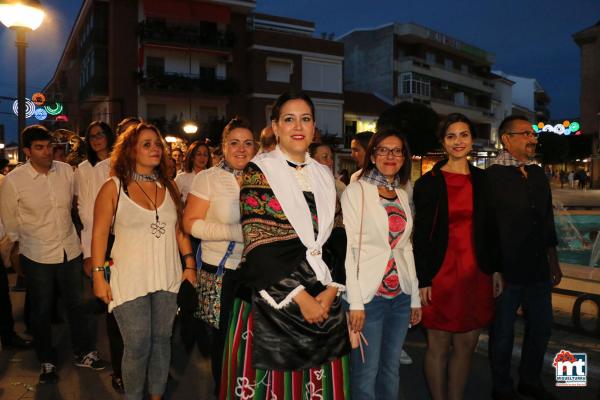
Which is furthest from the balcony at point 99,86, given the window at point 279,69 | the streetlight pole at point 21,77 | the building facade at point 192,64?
the streetlight pole at point 21,77

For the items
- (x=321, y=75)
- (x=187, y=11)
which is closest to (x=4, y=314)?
(x=187, y=11)

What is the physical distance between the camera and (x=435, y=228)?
3.29 meters

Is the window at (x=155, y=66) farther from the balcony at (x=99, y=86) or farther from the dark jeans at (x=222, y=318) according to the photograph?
the dark jeans at (x=222, y=318)

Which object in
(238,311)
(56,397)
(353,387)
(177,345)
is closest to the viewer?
(238,311)

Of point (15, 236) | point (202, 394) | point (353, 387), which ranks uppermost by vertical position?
point (15, 236)


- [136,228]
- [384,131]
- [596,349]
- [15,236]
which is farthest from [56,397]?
[596,349]

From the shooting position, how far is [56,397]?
3949mm

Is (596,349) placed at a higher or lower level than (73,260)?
lower

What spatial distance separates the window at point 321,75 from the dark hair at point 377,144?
2876cm

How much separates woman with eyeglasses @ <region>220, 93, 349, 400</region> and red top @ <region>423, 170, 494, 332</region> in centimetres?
97

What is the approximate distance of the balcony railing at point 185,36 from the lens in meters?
26.2

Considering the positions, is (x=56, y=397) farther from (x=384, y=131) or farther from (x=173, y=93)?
(x=173, y=93)

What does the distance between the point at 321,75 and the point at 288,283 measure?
3066 cm

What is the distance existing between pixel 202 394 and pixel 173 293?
118 cm
